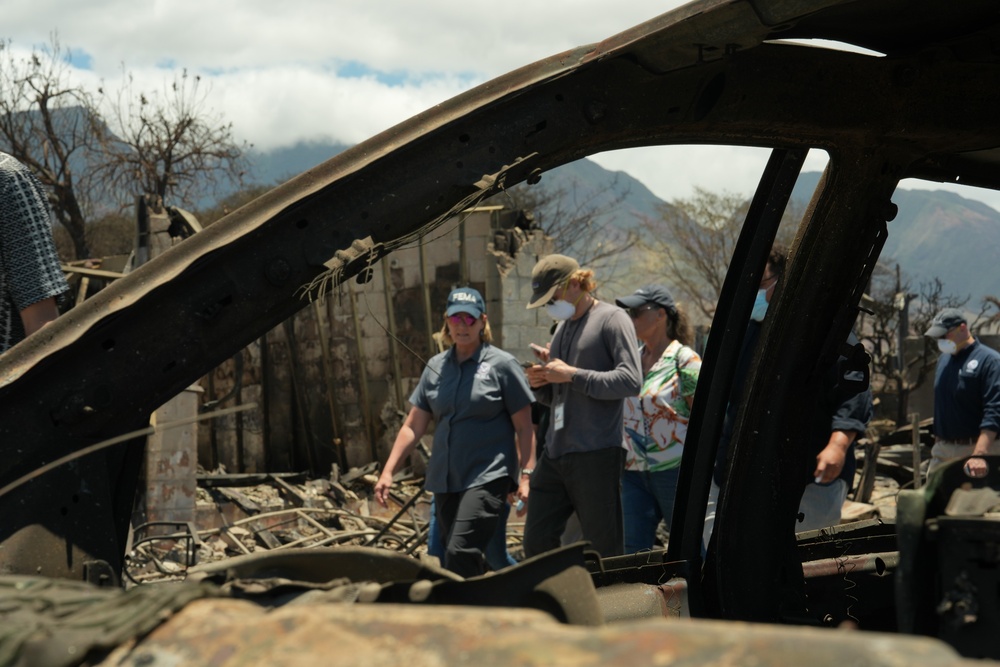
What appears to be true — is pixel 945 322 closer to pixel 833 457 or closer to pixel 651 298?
pixel 651 298

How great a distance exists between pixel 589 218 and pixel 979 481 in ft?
137

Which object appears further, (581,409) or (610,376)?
(581,409)

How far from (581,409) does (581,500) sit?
44 cm

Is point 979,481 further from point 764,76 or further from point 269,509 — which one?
point 269,509

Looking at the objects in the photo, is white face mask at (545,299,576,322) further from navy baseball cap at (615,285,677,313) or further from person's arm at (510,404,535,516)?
person's arm at (510,404,535,516)

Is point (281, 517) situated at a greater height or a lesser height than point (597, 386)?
lesser

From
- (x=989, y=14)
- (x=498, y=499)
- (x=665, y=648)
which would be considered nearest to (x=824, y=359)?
(x=989, y=14)

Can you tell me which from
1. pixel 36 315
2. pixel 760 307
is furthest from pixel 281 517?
pixel 36 315

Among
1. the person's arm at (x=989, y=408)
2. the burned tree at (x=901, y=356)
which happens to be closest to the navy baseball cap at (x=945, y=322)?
the person's arm at (x=989, y=408)

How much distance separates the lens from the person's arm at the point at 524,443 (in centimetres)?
584

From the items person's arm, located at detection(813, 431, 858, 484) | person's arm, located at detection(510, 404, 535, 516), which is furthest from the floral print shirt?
person's arm, located at detection(813, 431, 858, 484)

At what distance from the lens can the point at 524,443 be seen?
587 cm

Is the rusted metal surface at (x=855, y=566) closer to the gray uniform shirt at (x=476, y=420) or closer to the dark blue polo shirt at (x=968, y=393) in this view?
the gray uniform shirt at (x=476, y=420)

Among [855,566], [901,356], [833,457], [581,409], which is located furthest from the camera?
[901,356]
